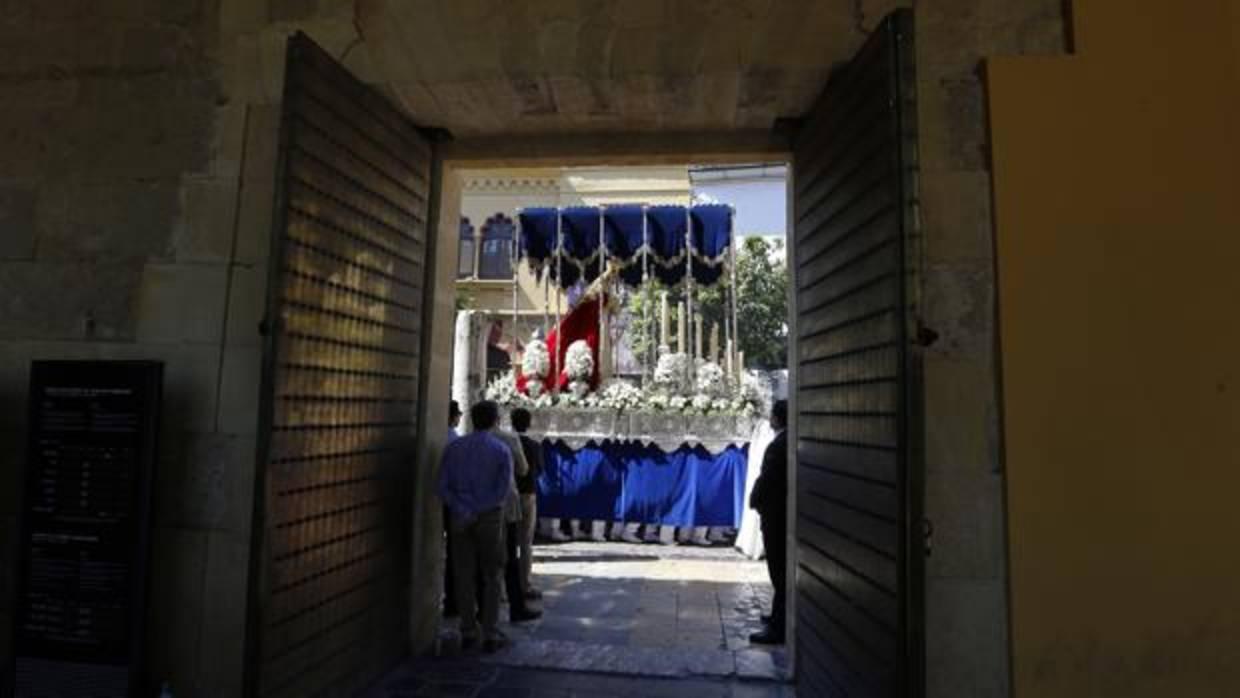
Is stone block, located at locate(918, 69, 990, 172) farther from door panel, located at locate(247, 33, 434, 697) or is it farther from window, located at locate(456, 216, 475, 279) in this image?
window, located at locate(456, 216, 475, 279)

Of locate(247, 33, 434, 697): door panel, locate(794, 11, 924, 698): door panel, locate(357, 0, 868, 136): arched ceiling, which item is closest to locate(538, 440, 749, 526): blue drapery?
locate(247, 33, 434, 697): door panel

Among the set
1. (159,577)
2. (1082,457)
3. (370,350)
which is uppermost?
(370,350)

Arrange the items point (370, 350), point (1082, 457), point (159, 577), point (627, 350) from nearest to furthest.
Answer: point (1082, 457) < point (159, 577) < point (370, 350) < point (627, 350)

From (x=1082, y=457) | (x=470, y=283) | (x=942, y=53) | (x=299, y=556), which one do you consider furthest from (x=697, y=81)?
(x=470, y=283)

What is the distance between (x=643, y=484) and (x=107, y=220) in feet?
19.0

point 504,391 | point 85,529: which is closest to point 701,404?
point 504,391

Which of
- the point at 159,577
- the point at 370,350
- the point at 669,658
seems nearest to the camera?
the point at 159,577

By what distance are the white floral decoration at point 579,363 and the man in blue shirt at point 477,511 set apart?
5.41 metres

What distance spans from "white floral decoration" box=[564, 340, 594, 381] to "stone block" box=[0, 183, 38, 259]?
683cm

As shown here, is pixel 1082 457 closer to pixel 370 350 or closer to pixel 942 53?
pixel 942 53

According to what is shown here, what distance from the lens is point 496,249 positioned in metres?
23.7

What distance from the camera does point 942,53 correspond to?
10.5ft

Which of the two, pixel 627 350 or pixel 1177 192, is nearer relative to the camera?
pixel 1177 192

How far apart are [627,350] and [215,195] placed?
1003 cm
